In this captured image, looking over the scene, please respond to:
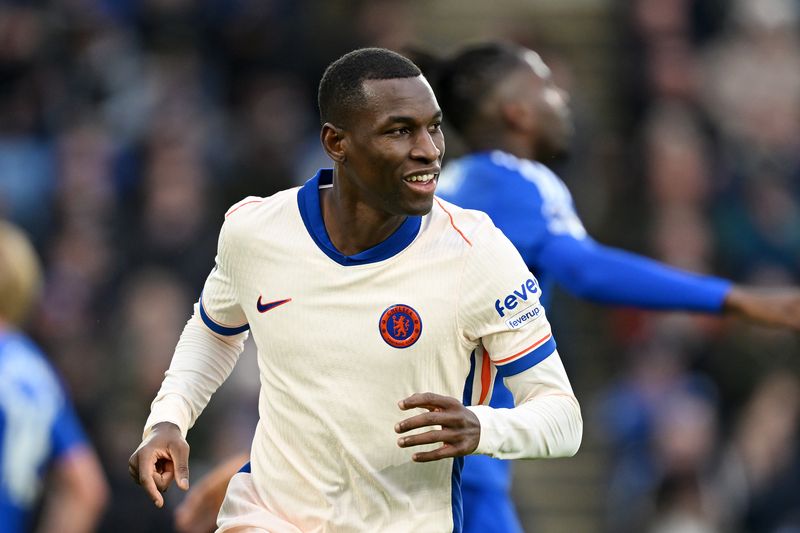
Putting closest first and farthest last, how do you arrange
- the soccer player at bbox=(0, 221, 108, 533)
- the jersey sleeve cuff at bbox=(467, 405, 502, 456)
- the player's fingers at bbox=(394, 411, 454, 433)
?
1. the player's fingers at bbox=(394, 411, 454, 433)
2. the jersey sleeve cuff at bbox=(467, 405, 502, 456)
3. the soccer player at bbox=(0, 221, 108, 533)

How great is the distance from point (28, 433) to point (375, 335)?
9.77 feet

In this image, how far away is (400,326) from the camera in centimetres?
446

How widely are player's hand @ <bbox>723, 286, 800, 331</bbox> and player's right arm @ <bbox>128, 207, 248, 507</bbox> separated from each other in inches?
71.4

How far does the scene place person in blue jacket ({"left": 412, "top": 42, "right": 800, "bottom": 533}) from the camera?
5730mm

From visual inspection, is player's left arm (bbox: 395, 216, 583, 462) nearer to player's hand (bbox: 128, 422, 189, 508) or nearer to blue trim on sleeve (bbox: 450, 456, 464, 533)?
blue trim on sleeve (bbox: 450, 456, 464, 533)

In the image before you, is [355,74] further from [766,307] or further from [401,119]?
[766,307]

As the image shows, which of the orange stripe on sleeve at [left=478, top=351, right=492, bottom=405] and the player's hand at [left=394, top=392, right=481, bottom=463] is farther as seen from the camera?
the orange stripe on sleeve at [left=478, top=351, right=492, bottom=405]

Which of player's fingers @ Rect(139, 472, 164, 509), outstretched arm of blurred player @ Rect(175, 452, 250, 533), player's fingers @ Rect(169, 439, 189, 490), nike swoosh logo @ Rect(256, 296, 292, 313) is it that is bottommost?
outstretched arm of blurred player @ Rect(175, 452, 250, 533)

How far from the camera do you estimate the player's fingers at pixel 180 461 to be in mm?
4426

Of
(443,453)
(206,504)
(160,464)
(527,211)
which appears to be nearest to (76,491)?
(206,504)

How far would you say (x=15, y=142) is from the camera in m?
11.9

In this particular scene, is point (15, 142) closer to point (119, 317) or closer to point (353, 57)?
point (119, 317)

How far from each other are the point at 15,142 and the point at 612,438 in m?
4.90

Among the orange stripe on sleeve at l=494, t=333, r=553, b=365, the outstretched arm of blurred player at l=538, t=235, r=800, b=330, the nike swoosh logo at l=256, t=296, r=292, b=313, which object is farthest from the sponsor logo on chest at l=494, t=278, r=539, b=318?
the outstretched arm of blurred player at l=538, t=235, r=800, b=330
